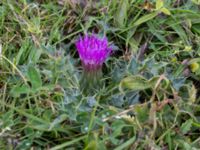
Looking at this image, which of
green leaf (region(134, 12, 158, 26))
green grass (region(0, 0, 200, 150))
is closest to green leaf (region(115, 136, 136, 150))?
green grass (region(0, 0, 200, 150))

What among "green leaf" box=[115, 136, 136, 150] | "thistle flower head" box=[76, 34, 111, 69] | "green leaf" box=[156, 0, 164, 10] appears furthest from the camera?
"green leaf" box=[156, 0, 164, 10]

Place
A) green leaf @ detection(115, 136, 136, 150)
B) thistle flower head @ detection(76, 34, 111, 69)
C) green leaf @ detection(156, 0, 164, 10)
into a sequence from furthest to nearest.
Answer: green leaf @ detection(156, 0, 164, 10), thistle flower head @ detection(76, 34, 111, 69), green leaf @ detection(115, 136, 136, 150)

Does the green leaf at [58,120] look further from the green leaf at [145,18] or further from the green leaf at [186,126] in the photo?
the green leaf at [145,18]

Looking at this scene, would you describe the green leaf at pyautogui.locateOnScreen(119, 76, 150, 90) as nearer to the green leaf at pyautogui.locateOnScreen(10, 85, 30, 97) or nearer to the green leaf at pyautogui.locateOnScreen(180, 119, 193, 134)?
the green leaf at pyautogui.locateOnScreen(180, 119, 193, 134)

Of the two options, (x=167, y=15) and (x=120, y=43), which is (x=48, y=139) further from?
(x=167, y=15)

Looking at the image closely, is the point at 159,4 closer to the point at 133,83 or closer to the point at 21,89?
the point at 133,83

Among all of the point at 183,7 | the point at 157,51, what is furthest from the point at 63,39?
the point at 183,7

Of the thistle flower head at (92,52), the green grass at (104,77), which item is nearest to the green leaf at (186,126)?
the green grass at (104,77)

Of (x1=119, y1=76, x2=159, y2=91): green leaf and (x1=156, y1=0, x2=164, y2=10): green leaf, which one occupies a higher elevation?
(x1=156, y1=0, x2=164, y2=10): green leaf

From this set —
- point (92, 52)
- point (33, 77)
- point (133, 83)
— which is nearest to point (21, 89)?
point (33, 77)

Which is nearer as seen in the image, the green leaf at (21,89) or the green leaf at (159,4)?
the green leaf at (21,89)
